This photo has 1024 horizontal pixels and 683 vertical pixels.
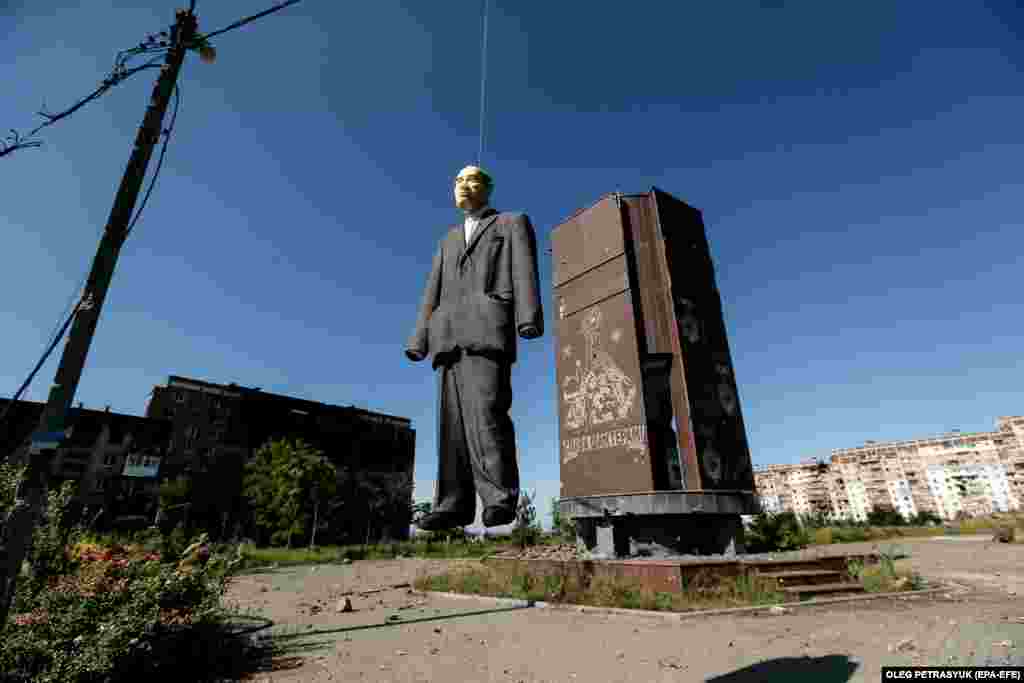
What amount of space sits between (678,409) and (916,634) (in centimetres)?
902

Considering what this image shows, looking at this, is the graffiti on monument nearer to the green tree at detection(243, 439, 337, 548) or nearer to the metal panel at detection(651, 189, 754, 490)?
the metal panel at detection(651, 189, 754, 490)

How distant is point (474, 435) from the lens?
3117 millimetres

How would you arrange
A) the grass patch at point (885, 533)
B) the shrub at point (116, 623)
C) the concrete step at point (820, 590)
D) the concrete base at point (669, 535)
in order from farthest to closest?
the grass patch at point (885, 533) < the concrete base at point (669, 535) < the concrete step at point (820, 590) < the shrub at point (116, 623)

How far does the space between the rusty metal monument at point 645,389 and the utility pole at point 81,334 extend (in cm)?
1369

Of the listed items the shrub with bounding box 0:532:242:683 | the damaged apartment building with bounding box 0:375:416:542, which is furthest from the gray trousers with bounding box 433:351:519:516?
the damaged apartment building with bounding box 0:375:416:542

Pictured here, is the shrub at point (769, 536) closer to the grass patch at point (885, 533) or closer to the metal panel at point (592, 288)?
the grass patch at point (885, 533)

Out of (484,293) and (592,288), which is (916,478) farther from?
(484,293)

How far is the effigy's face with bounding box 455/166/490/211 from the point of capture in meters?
3.73

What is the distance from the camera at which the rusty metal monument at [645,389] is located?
14.5 meters

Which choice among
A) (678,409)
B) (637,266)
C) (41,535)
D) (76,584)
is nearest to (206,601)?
(76,584)

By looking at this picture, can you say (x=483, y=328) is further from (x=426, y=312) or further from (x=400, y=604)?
(x=400, y=604)

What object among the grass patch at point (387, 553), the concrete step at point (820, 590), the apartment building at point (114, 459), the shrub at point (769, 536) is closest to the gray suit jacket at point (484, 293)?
the concrete step at point (820, 590)

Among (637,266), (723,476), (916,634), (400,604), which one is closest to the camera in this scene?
(916,634)

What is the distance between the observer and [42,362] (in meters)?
2.55
